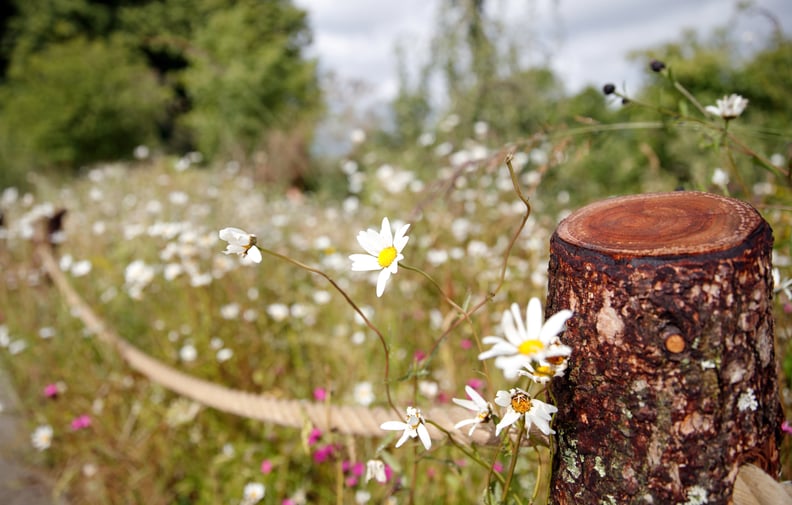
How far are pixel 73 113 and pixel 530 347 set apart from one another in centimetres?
1202

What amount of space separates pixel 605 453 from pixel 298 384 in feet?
5.13

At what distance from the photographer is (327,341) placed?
2139 millimetres

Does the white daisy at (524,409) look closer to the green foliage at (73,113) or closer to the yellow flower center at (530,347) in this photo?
the yellow flower center at (530,347)

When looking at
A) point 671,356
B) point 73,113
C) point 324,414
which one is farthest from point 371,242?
point 73,113

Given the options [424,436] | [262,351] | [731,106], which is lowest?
[262,351]

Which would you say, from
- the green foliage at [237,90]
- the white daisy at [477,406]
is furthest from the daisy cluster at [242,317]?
the green foliage at [237,90]

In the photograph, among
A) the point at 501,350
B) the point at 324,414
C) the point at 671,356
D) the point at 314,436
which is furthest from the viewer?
the point at 314,436

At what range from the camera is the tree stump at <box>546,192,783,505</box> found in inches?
23.4

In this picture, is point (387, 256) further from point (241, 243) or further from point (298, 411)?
point (298, 411)

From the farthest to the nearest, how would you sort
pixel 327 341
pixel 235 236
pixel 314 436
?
pixel 327 341, pixel 314 436, pixel 235 236

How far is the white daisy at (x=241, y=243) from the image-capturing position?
2.32 ft

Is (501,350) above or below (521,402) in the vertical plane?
above

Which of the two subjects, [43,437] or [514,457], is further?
[43,437]

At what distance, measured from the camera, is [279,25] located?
18125 mm
